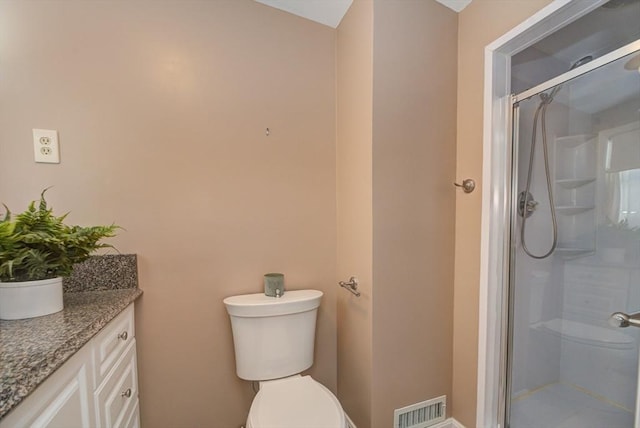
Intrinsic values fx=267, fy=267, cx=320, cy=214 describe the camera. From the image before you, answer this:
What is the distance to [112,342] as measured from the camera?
36.1 inches

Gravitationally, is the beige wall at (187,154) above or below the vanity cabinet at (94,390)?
above

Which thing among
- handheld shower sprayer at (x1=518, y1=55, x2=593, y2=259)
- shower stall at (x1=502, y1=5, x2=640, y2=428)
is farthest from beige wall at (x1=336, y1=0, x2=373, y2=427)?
handheld shower sprayer at (x1=518, y1=55, x2=593, y2=259)

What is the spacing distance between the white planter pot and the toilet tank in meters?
0.60

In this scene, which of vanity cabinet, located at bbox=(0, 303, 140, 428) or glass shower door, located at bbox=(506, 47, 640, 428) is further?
glass shower door, located at bbox=(506, 47, 640, 428)

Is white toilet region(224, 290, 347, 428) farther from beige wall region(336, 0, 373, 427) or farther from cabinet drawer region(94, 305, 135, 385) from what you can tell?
cabinet drawer region(94, 305, 135, 385)

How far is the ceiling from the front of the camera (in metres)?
1.31

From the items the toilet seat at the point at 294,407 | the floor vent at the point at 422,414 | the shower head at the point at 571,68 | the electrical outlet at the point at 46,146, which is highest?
the shower head at the point at 571,68

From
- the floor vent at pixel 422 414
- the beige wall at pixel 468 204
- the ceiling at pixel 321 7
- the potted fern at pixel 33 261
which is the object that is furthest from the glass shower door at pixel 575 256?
the potted fern at pixel 33 261

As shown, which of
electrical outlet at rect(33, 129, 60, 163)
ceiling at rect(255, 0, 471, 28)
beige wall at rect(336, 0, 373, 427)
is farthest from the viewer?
ceiling at rect(255, 0, 471, 28)

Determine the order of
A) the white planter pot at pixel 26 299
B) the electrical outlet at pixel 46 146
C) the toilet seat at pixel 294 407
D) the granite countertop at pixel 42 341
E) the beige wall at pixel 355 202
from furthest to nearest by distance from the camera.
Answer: the beige wall at pixel 355 202
the electrical outlet at pixel 46 146
the toilet seat at pixel 294 407
the white planter pot at pixel 26 299
the granite countertop at pixel 42 341

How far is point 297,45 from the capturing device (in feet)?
4.73

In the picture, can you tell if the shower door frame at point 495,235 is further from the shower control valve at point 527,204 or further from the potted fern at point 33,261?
the potted fern at point 33,261

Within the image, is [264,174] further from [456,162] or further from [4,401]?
[4,401]

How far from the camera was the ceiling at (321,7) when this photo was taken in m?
1.31
